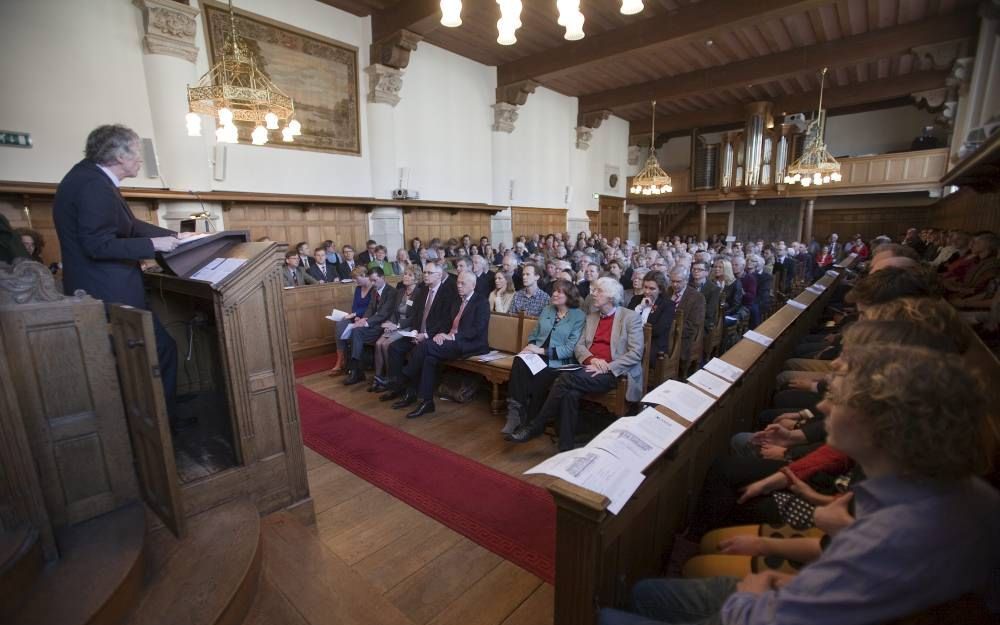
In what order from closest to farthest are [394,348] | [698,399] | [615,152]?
[698,399]
[394,348]
[615,152]

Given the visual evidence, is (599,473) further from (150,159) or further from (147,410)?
(150,159)

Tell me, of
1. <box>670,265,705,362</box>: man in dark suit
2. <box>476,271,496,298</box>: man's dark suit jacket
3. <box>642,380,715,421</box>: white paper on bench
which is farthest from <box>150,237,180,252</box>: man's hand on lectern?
<box>476,271,496,298</box>: man's dark suit jacket

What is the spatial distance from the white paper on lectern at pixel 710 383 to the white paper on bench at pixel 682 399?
0.06 metres

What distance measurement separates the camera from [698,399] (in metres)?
1.78

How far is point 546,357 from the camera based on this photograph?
3445 millimetres

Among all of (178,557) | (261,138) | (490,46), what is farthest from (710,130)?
(178,557)

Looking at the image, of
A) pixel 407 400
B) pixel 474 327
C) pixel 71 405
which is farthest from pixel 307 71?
pixel 71 405

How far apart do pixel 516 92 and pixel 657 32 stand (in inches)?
126

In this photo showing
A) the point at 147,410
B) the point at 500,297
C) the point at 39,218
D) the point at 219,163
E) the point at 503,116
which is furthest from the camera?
the point at 503,116

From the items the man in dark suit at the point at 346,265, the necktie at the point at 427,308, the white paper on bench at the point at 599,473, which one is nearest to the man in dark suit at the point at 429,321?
the necktie at the point at 427,308

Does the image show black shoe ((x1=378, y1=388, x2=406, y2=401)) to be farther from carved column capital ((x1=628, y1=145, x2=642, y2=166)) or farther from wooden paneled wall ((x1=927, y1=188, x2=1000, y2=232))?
carved column capital ((x1=628, y1=145, x2=642, y2=166))

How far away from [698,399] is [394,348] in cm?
286

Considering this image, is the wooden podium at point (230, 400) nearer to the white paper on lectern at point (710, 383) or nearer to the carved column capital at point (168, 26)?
the white paper on lectern at point (710, 383)

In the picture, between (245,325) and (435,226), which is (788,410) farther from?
(435,226)
